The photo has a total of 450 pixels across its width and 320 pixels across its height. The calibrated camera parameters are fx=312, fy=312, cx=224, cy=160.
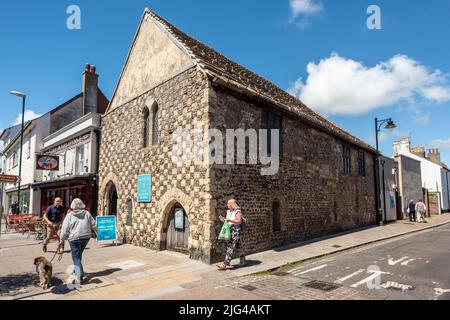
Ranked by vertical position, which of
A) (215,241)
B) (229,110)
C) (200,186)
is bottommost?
(215,241)

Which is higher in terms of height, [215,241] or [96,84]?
[96,84]

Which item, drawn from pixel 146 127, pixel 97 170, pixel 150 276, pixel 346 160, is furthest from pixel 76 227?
pixel 346 160

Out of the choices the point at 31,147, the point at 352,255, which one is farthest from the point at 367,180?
the point at 31,147

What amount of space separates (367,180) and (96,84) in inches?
751

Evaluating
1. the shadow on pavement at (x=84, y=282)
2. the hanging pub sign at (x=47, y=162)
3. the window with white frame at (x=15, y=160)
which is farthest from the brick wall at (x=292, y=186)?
the window with white frame at (x=15, y=160)

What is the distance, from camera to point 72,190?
17062 mm

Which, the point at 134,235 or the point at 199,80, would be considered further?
the point at 134,235

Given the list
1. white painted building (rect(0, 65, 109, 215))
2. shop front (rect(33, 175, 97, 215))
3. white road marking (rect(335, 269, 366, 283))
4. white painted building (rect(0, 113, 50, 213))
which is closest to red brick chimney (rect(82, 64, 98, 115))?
white painted building (rect(0, 65, 109, 215))

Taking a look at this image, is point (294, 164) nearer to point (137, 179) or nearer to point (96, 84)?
point (137, 179)

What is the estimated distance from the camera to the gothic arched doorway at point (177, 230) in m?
9.88

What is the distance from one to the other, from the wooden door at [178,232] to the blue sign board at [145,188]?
4.41ft

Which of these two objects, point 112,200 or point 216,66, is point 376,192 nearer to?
point 216,66

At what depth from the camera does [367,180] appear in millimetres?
20438
